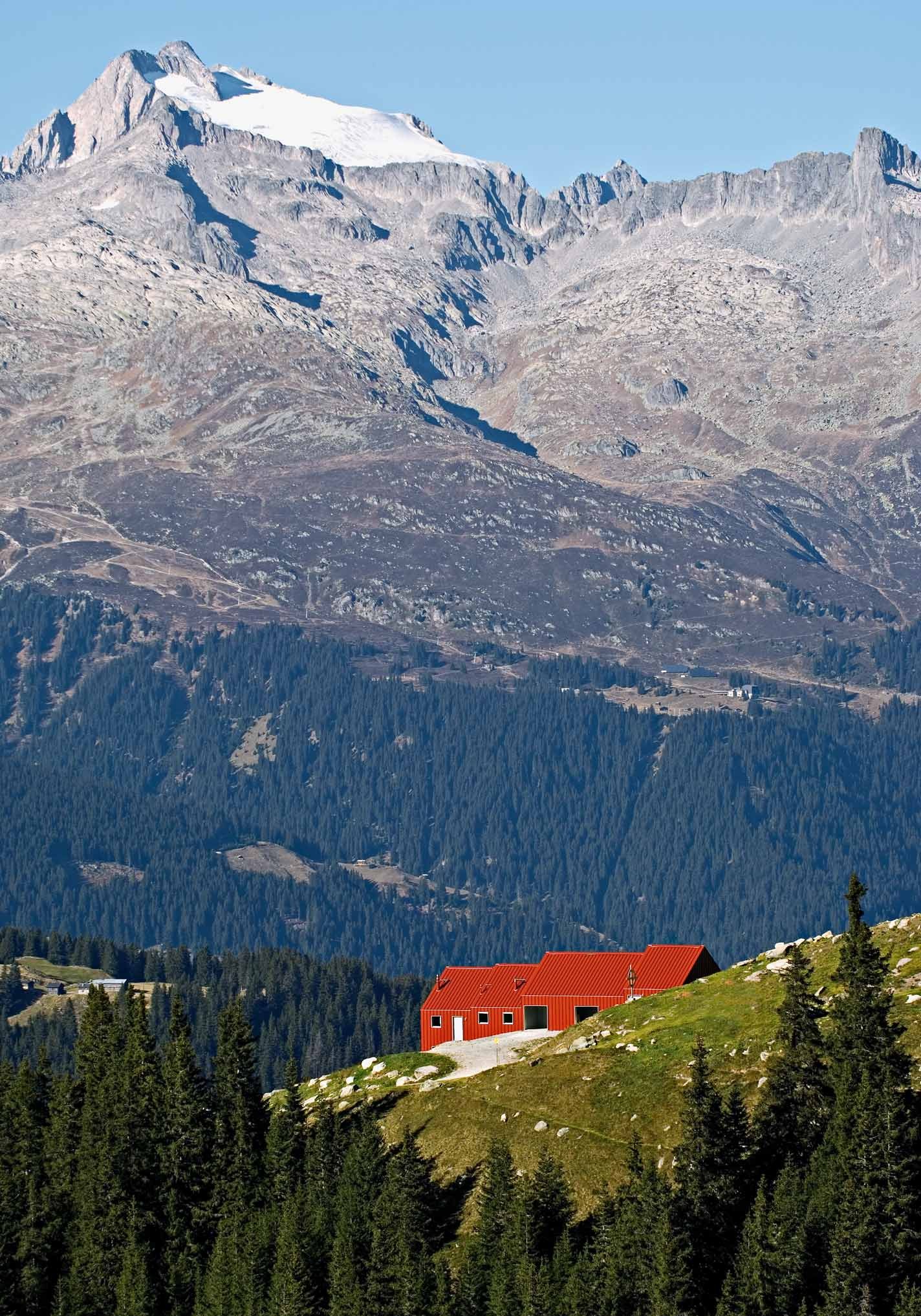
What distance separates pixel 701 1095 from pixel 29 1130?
185ft

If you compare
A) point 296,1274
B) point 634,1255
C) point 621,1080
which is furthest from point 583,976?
point 634,1255

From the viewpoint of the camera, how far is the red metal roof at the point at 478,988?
149 meters

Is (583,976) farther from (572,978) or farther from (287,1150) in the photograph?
(287,1150)

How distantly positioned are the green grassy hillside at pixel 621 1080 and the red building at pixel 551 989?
11.2 metres

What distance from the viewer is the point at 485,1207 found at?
112 metres

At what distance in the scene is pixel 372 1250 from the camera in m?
114

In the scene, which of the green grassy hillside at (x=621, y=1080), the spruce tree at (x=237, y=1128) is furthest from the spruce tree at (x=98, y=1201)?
the green grassy hillside at (x=621, y=1080)

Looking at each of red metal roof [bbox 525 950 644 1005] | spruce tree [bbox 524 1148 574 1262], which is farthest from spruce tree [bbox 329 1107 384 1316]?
red metal roof [bbox 525 950 644 1005]

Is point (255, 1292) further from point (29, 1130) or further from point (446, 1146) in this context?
point (29, 1130)

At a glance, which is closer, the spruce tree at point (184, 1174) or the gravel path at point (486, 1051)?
the spruce tree at point (184, 1174)

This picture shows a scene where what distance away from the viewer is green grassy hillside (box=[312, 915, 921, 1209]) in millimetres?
115062

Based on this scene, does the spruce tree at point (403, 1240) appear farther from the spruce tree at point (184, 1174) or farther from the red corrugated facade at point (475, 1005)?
the red corrugated facade at point (475, 1005)

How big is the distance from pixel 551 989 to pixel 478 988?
903 cm

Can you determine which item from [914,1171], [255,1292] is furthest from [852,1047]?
[255,1292]
